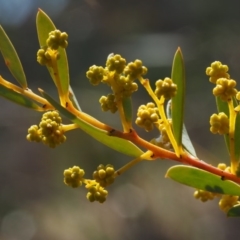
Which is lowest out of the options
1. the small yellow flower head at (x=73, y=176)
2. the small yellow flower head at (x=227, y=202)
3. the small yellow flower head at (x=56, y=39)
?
the small yellow flower head at (x=227, y=202)

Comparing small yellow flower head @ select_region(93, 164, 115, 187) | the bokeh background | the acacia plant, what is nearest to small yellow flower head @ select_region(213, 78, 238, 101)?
the acacia plant

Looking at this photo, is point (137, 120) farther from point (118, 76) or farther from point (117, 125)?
point (117, 125)

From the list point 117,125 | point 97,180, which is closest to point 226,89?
point 97,180

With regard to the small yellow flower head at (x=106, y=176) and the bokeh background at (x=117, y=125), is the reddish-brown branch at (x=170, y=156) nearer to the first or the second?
the small yellow flower head at (x=106, y=176)

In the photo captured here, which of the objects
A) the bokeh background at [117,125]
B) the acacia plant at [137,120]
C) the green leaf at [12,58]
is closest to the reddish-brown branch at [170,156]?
the acacia plant at [137,120]

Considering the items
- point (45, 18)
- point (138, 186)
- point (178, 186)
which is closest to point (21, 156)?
point (138, 186)

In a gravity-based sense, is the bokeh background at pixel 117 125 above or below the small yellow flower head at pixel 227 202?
below

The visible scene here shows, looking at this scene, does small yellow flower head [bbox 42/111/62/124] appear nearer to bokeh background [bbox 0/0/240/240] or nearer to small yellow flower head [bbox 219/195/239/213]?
small yellow flower head [bbox 219/195/239/213]

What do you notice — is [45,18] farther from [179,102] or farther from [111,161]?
[111,161]
